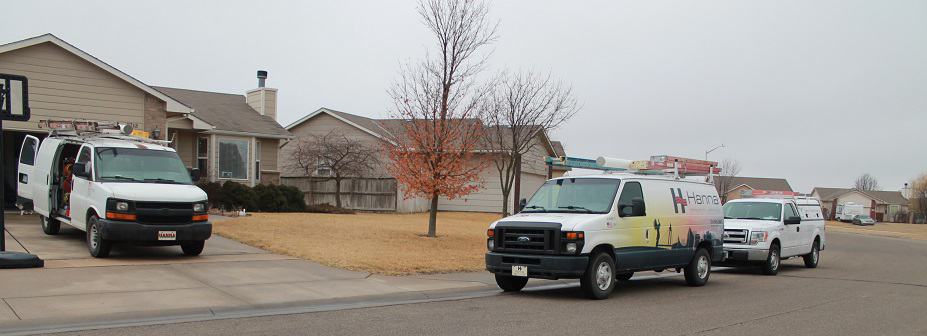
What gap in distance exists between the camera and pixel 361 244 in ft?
55.4

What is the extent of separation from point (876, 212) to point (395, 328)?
388ft

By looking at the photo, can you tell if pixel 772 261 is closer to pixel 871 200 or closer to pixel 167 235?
pixel 167 235

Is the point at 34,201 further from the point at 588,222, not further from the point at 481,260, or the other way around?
the point at 588,222

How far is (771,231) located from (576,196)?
285 inches

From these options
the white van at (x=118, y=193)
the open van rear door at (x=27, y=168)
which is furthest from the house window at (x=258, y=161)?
the white van at (x=118, y=193)

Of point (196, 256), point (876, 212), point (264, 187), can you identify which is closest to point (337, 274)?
point (196, 256)

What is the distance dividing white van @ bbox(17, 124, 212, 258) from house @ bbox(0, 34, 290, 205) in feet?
4.89

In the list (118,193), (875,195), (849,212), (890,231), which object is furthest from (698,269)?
(875,195)

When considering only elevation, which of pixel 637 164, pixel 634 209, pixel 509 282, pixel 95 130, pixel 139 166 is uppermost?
pixel 95 130

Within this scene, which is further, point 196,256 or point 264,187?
point 264,187

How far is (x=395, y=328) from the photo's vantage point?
8562 millimetres

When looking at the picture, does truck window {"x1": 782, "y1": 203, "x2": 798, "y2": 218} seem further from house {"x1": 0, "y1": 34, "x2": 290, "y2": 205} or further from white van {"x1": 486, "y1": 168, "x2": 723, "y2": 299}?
house {"x1": 0, "y1": 34, "x2": 290, "y2": 205}

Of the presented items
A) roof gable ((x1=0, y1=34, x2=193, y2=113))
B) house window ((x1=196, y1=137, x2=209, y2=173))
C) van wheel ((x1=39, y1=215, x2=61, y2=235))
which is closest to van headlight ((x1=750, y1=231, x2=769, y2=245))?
van wheel ((x1=39, y1=215, x2=61, y2=235))

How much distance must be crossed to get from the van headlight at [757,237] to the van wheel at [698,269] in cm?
323
